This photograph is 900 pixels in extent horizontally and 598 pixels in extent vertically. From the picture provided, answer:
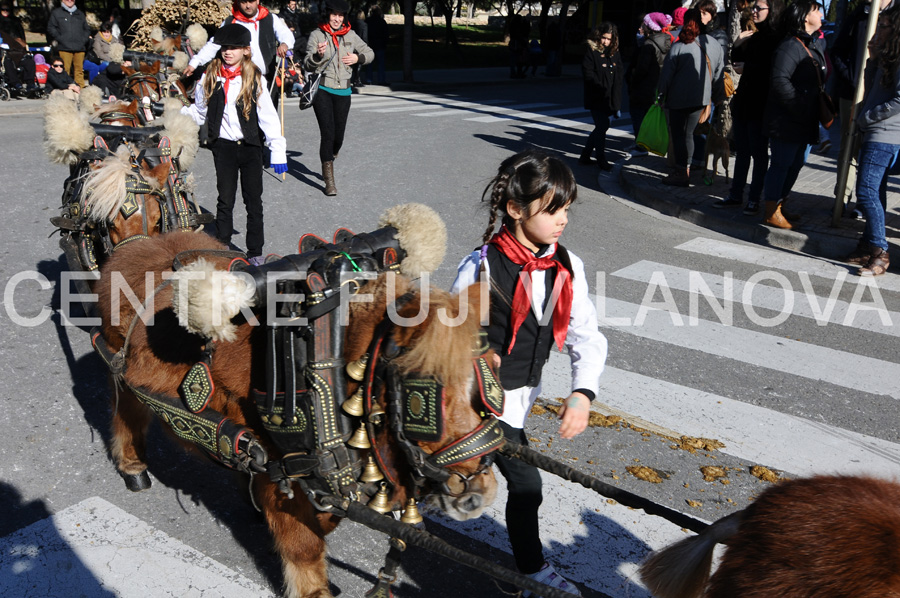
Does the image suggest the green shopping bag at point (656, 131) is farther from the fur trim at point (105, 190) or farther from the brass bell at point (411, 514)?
the brass bell at point (411, 514)

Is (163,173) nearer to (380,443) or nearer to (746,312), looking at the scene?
(380,443)

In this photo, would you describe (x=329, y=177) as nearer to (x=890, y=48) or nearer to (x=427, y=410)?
(x=890, y=48)

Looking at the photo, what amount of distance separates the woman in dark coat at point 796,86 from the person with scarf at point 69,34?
14.9 meters

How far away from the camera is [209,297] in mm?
2285

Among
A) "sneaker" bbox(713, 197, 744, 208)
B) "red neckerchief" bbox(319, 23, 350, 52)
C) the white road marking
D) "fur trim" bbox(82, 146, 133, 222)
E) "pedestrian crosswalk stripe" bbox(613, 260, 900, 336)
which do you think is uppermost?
"red neckerchief" bbox(319, 23, 350, 52)

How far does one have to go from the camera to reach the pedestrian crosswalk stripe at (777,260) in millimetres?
7098

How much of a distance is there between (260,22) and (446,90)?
13.0m

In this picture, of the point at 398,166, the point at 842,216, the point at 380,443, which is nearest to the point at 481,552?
the point at 380,443

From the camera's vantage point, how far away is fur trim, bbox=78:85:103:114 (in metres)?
5.24

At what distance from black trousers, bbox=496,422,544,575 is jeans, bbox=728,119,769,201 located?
262 inches

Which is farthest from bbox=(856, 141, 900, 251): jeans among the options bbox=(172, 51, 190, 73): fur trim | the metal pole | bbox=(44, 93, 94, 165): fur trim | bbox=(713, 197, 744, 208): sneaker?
bbox=(172, 51, 190, 73): fur trim

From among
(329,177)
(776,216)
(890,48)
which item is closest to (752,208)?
(776,216)

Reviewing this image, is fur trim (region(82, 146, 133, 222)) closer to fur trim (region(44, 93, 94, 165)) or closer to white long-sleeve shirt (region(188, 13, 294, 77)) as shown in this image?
fur trim (region(44, 93, 94, 165))

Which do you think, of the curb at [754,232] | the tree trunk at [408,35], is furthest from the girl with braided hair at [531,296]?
the tree trunk at [408,35]
